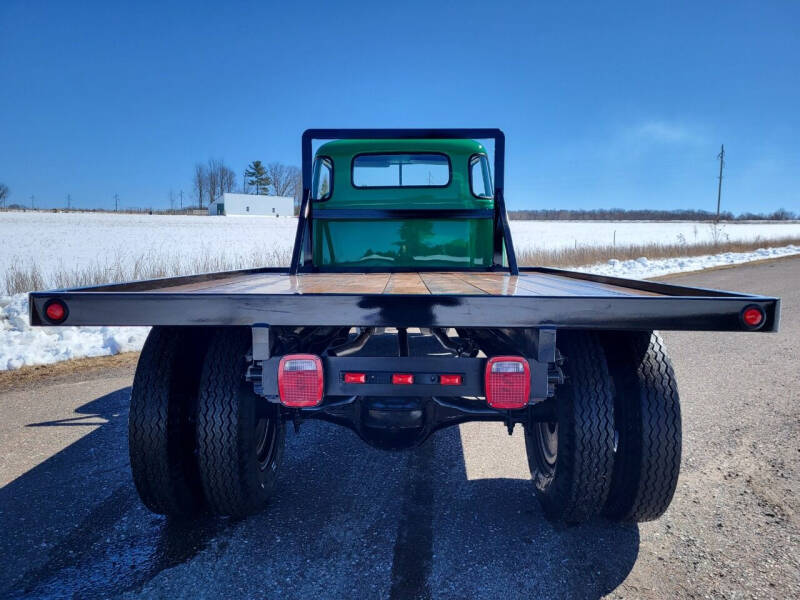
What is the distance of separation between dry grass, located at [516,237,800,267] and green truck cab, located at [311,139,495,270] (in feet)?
33.5

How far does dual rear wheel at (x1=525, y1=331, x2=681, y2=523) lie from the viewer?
2111 mm

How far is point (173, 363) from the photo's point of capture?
7.39 ft

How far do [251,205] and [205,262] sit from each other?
55770 mm

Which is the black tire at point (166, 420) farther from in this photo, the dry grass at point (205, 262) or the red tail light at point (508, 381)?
the dry grass at point (205, 262)

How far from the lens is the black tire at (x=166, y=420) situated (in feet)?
7.11

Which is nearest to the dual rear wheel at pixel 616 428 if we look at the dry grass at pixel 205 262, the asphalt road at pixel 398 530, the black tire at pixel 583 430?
the black tire at pixel 583 430

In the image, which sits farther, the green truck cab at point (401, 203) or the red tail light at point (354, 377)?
the green truck cab at point (401, 203)

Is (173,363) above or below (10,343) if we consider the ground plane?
above

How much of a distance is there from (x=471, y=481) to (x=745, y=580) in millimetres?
1341

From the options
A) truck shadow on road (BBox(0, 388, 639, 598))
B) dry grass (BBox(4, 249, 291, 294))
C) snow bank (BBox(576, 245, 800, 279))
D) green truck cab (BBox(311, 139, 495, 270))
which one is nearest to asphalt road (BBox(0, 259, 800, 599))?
truck shadow on road (BBox(0, 388, 639, 598))

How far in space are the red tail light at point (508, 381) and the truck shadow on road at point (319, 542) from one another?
2.65 ft

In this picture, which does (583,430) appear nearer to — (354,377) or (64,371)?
(354,377)

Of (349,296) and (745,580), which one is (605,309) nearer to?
(349,296)

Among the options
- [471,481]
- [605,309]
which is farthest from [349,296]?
[471,481]
